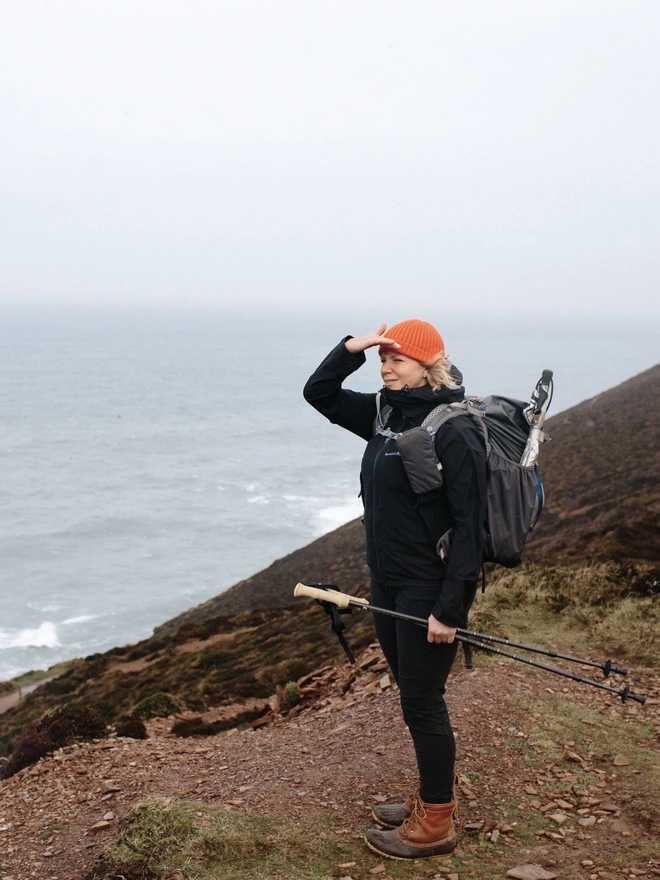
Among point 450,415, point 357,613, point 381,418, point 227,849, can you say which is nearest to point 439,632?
point 450,415

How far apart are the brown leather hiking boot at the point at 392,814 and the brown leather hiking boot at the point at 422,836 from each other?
6.8 inches

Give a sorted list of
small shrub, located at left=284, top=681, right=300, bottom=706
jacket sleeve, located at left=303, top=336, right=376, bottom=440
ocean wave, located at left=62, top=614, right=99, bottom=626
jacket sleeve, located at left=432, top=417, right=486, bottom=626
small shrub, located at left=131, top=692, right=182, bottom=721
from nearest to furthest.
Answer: jacket sleeve, located at left=432, top=417, right=486, bottom=626
jacket sleeve, located at left=303, top=336, right=376, bottom=440
small shrub, located at left=284, top=681, right=300, bottom=706
small shrub, located at left=131, top=692, right=182, bottom=721
ocean wave, located at left=62, top=614, right=99, bottom=626

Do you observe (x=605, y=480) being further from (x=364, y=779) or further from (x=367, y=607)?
(x=367, y=607)

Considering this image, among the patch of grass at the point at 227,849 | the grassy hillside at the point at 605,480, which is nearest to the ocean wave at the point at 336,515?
the grassy hillside at the point at 605,480

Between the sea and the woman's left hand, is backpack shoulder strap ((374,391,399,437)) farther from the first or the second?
the sea

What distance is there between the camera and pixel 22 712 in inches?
742

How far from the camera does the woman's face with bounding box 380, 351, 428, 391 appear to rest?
3.81 meters

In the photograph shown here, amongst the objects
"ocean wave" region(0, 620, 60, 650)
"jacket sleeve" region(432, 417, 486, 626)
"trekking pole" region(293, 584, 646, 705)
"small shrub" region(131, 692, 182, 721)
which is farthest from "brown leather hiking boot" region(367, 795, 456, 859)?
"ocean wave" region(0, 620, 60, 650)

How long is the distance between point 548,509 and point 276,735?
57.2ft

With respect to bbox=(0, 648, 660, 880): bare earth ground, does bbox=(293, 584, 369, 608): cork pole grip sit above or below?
above

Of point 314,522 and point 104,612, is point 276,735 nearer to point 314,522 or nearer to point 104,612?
point 104,612

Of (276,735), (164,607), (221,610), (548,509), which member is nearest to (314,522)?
(164,607)

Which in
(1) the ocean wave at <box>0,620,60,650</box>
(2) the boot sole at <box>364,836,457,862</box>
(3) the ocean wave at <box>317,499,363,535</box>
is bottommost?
(1) the ocean wave at <box>0,620,60,650</box>

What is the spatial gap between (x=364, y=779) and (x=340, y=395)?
98.9 inches
